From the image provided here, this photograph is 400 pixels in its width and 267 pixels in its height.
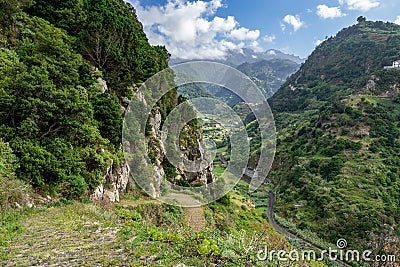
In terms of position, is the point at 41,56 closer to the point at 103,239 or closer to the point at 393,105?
the point at 103,239

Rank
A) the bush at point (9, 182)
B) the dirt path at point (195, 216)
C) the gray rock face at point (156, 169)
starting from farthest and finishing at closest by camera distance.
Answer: the dirt path at point (195, 216), the gray rock face at point (156, 169), the bush at point (9, 182)

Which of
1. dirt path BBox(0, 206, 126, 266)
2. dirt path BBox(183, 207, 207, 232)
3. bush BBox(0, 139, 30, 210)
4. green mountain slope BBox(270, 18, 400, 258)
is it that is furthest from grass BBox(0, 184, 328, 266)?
green mountain slope BBox(270, 18, 400, 258)

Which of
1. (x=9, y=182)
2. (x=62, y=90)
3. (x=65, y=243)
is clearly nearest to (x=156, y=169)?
(x=62, y=90)

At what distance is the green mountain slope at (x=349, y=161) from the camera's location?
140ft

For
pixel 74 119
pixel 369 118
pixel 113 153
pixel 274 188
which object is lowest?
pixel 274 188

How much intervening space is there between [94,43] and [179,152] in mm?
11222

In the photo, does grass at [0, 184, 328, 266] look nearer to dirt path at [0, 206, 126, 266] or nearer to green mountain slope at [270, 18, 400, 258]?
dirt path at [0, 206, 126, 266]

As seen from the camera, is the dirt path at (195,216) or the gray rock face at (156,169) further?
the dirt path at (195,216)

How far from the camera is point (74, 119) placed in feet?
39.0

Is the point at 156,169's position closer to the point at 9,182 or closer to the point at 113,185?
the point at 113,185

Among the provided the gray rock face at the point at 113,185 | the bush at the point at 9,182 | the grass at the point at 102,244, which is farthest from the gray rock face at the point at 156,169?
the grass at the point at 102,244

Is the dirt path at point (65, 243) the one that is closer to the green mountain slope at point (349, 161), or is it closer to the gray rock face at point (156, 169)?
the gray rock face at point (156, 169)

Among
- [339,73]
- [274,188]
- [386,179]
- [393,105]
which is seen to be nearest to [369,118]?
[393,105]

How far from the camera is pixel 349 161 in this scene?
57.6 m
